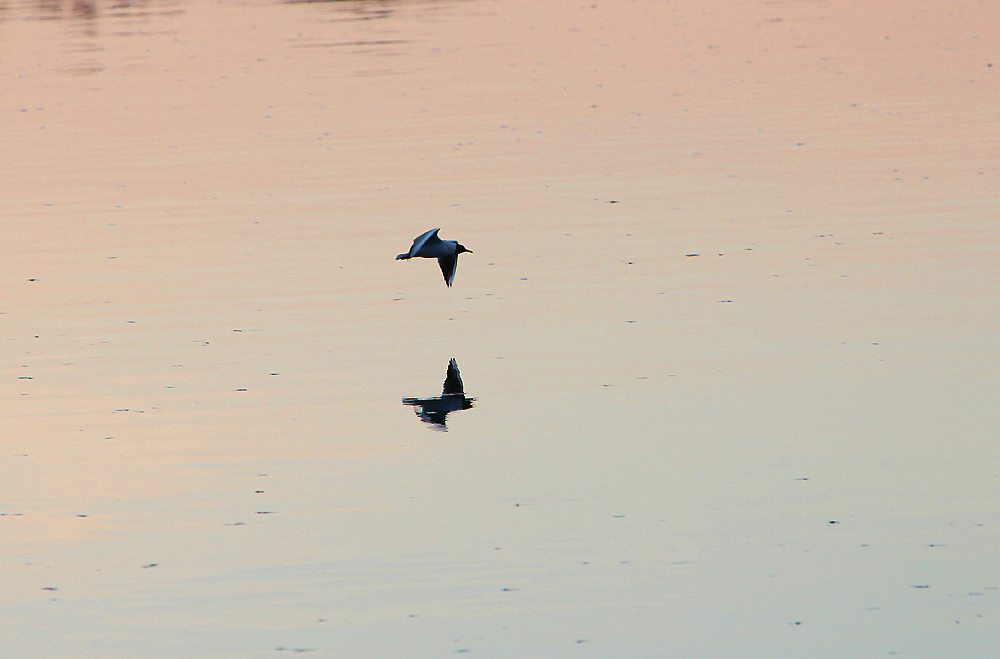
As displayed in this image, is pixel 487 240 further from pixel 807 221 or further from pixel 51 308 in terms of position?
pixel 51 308

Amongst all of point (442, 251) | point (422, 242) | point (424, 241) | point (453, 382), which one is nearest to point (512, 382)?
point (453, 382)

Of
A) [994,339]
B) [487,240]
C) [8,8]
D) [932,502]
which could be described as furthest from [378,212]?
[8,8]

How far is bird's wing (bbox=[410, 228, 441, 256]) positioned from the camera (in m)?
15.1

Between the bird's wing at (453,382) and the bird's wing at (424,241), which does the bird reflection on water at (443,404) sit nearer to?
the bird's wing at (453,382)

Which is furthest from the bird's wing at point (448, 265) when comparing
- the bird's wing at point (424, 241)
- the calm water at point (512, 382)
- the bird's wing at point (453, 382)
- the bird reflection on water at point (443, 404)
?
the bird reflection on water at point (443, 404)

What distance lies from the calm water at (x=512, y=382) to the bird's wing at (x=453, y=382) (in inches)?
2.8

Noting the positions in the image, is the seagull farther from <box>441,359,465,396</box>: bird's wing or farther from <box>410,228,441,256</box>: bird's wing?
<box>441,359,465,396</box>: bird's wing

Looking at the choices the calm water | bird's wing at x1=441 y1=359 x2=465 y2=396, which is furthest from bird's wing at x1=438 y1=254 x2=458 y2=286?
bird's wing at x1=441 y1=359 x2=465 y2=396

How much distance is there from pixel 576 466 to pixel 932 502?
262 cm

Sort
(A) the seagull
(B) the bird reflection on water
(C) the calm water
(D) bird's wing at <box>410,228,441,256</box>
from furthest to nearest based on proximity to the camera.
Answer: (A) the seagull < (D) bird's wing at <box>410,228,441,256</box> < (B) the bird reflection on water < (C) the calm water

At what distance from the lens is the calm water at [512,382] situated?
950cm

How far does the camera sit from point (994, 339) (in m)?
14.7

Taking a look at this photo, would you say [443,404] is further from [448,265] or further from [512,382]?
[448,265]

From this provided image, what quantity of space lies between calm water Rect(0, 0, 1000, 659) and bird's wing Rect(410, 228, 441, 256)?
0.86 metres
